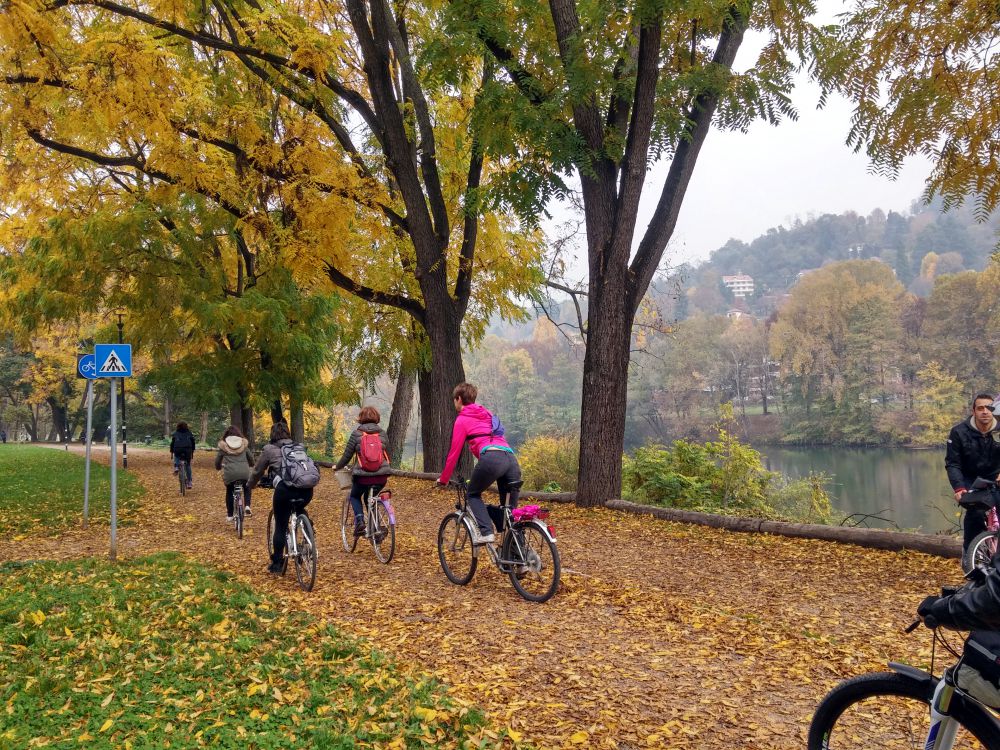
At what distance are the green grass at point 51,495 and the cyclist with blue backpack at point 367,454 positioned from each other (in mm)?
6373

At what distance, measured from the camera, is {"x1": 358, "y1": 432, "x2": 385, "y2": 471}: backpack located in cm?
865

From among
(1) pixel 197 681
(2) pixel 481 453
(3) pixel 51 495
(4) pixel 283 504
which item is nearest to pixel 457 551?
(2) pixel 481 453

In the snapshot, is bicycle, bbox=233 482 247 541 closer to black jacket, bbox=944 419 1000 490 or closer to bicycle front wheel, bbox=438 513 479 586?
bicycle front wheel, bbox=438 513 479 586

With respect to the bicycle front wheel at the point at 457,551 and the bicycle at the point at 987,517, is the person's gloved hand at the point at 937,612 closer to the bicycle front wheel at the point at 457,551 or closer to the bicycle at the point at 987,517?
the bicycle at the point at 987,517

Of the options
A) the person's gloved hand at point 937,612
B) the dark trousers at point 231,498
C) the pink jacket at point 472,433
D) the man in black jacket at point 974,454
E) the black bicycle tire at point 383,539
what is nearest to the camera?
the person's gloved hand at point 937,612

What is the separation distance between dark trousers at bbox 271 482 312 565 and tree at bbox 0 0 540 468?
612 cm

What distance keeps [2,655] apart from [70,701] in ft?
4.01

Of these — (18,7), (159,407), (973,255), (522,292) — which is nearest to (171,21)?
(18,7)

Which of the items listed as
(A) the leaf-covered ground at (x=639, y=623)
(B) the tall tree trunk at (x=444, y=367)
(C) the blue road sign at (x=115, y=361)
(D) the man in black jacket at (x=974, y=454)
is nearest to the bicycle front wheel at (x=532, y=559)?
(A) the leaf-covered ground at (x=639, y=623)

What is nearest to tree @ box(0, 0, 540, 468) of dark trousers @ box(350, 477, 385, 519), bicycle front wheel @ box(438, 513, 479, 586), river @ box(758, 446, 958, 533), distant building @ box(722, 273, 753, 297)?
dark trousers @ box(350, 477, 385, 519)

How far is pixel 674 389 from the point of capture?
2527 inches

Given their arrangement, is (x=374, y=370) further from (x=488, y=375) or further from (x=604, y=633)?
(x=488, y=375)

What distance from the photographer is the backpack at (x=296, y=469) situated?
786 centimetres

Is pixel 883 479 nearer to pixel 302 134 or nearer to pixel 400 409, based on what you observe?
pixel 400 409
